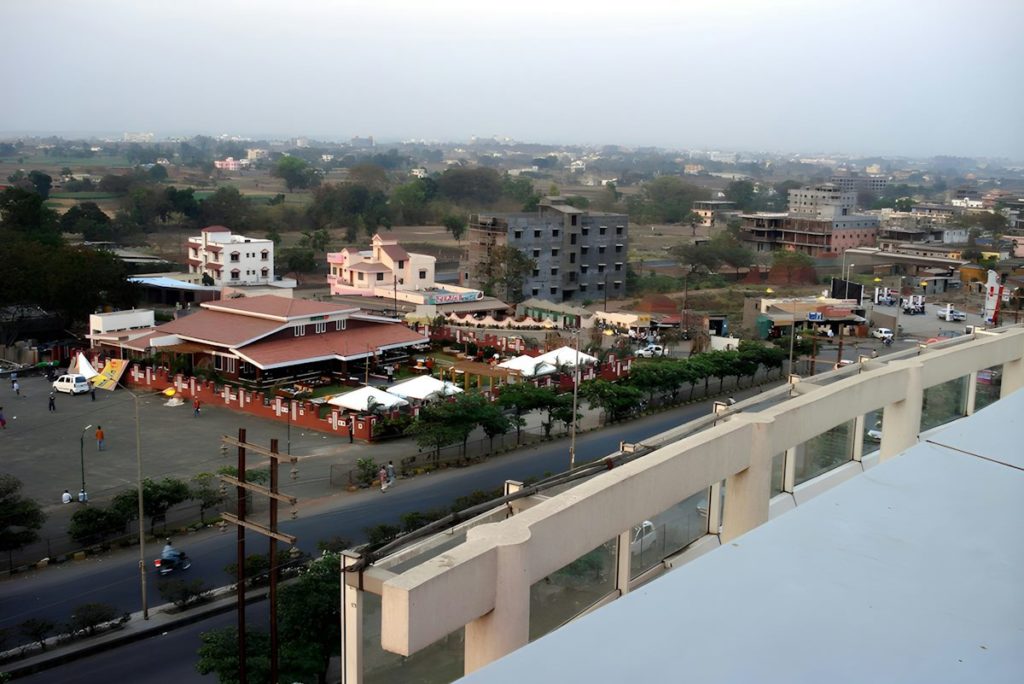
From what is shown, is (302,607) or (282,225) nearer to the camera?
(302,607)

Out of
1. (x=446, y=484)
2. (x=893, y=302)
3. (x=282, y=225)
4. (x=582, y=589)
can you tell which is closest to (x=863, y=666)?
(x=582, y=589)

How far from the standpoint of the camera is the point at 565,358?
46.0ft

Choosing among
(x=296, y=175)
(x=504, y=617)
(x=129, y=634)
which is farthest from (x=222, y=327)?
(x=296, y=175)

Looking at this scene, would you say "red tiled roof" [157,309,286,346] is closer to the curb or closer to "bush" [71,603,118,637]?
the curb

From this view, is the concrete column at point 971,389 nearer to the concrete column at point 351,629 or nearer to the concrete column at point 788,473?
the concrete column at point 788,473

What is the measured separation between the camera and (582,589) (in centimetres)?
303

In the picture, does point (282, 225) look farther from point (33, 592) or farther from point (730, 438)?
point (730, 438)

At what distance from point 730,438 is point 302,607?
2845mm

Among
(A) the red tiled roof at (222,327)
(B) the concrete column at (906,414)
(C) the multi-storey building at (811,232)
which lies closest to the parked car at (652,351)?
(A) the red tiled roof at (222,327)

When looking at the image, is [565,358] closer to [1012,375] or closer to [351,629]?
[1012,375]

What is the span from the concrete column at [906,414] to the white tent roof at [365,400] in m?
7.27

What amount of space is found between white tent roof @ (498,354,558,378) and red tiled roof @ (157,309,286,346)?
10.5 ft

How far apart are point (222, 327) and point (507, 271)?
9.57 m

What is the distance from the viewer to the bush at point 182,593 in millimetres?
6684
